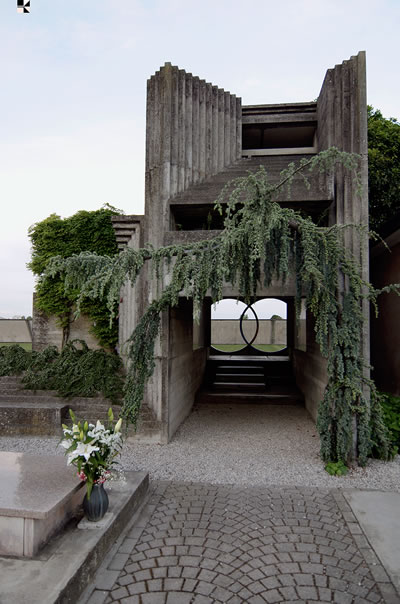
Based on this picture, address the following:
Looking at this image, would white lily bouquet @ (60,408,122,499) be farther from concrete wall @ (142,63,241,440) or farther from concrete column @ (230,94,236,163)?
concrete column @ (230,94,236,163)

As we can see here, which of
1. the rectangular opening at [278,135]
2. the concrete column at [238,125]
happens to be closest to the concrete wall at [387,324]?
the rectangular opening at [278,135]

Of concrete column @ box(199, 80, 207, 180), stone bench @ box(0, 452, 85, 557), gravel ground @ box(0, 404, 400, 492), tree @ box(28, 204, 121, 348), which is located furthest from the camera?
tree @ box(28, 204, 121, 348)

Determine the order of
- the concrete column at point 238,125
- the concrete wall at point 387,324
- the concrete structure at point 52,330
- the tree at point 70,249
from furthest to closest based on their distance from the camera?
the concrete structure at point 52,330 → the tree at point 70,249 → the concrete wall at point 387,324 → the concrete column at point 238,125

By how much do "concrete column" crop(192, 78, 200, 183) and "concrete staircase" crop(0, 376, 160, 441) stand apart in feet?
13.1

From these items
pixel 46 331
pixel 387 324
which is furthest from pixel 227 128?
pixel 46 331

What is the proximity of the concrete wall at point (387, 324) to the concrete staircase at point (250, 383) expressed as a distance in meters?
1.98

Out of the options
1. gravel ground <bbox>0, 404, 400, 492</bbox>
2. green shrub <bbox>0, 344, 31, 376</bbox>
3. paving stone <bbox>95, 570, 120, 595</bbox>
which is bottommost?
gravel ground <bbox>0, 404, 400, 492</bbox>

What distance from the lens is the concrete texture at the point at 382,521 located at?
2.91 m

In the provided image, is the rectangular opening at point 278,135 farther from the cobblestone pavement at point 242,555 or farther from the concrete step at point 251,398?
the cobblestone pavement at point 242,555

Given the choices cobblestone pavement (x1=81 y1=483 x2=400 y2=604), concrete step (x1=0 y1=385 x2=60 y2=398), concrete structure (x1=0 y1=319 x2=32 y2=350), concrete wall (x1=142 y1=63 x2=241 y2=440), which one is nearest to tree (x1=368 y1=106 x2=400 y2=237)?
concrete wall (x1=142 y1=63 x2=241 y2=440)

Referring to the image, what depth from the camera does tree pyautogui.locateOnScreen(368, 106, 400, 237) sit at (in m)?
9.27

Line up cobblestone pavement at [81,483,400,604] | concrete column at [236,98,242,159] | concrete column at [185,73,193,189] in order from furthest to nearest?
concrete column at [236,98,242,159] → concrete column at [185,73,193,189] → cobblestone pavement at [81,483,400,604]

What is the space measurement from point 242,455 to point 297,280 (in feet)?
8.84

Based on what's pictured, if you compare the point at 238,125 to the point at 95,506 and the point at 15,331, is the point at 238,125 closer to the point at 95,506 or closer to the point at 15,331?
the point at 95,506
